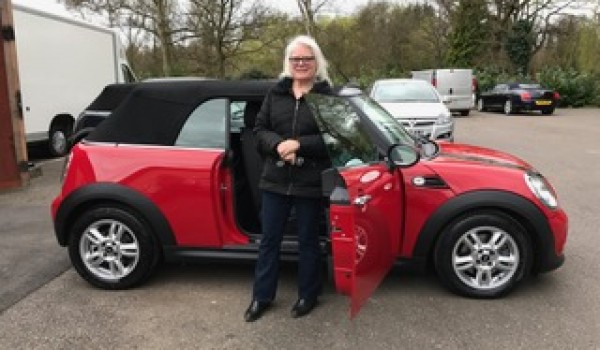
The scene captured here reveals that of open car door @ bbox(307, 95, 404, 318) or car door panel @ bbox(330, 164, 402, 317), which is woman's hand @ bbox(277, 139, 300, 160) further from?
car door panel @ bbox(330, 164, 402, 317)

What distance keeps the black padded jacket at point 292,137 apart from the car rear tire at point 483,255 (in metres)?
1.05

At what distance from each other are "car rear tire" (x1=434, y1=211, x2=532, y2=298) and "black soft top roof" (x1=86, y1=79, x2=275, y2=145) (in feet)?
5.45

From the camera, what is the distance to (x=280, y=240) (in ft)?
12.6

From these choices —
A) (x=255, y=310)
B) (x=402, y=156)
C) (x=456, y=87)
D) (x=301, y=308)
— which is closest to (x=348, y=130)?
(x=402, y=156)

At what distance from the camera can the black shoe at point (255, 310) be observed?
388 cm

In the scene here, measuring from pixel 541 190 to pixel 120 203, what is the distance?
2.96 m

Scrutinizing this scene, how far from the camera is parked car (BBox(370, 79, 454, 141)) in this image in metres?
10.4

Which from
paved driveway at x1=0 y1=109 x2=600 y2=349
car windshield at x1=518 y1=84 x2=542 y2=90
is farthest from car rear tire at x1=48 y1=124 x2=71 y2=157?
car windshield at x1=518 y1=84 x2=542 y2=90

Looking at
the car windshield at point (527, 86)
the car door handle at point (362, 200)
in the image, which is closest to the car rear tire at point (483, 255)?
the car door handle at point (362, 200)

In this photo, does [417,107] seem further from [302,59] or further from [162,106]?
[302,59]

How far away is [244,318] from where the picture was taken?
3.91 meters

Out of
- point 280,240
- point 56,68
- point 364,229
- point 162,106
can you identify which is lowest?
point 280,240

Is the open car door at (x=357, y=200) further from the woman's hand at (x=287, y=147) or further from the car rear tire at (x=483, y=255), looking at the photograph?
the car rear tire at (x=483, y=255)

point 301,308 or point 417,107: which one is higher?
point 417,107
